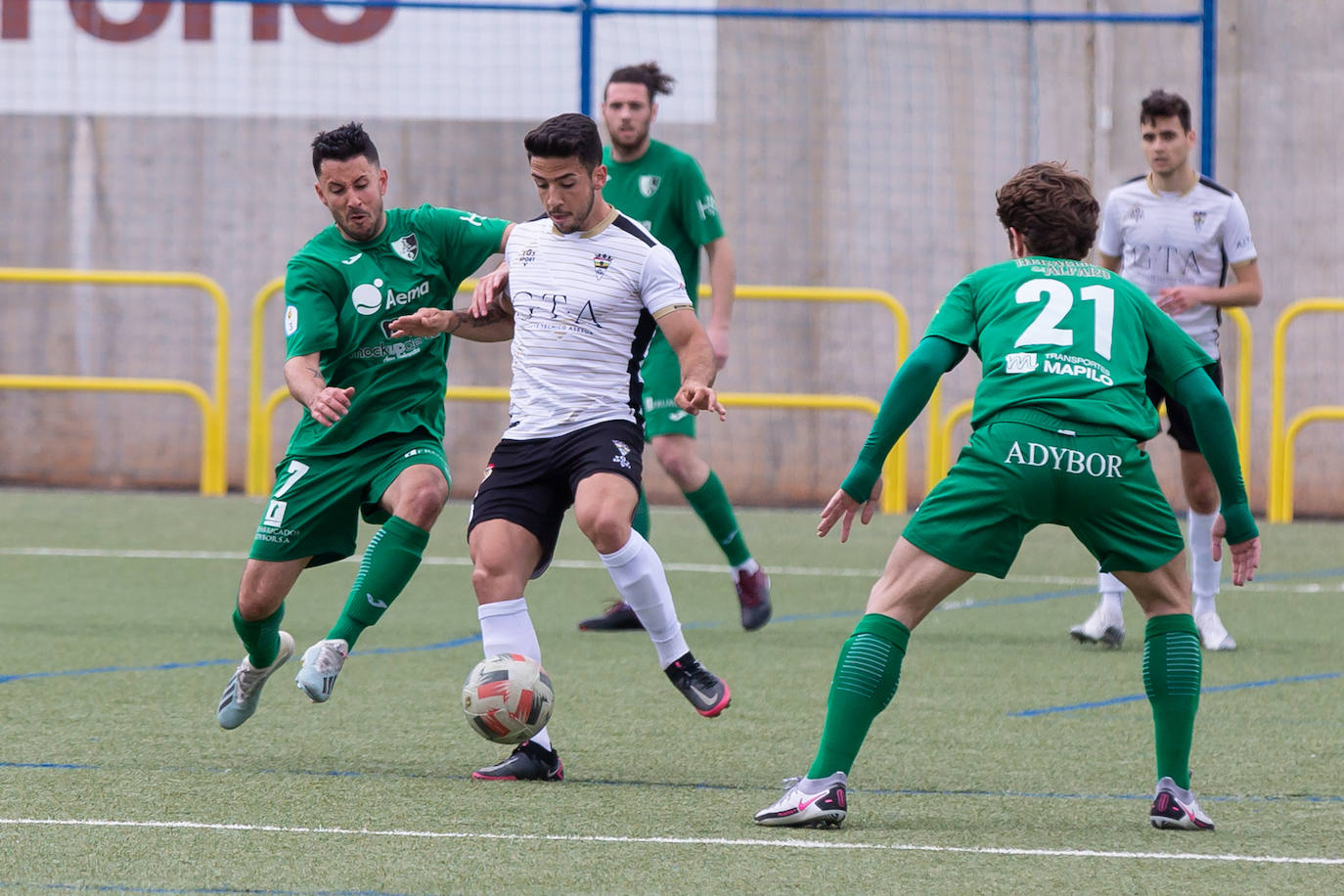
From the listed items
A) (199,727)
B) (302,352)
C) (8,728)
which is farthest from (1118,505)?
(8,728)

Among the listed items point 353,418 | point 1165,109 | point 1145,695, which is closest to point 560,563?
point 1165,109

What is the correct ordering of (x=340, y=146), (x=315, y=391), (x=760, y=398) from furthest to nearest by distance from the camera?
(x=760, y=398) → (x=340, y=146) → (x=315, y=391)

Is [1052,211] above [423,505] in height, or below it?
above

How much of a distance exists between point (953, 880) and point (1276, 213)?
387 inches

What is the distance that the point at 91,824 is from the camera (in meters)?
4.34

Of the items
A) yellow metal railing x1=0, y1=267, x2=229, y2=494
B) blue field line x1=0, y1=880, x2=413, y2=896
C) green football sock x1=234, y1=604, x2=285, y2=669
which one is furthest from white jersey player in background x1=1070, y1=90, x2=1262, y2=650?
yellow metal railing x1=0, y1=267, x2=229, y2=494

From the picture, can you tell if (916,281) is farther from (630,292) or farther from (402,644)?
(630,292)

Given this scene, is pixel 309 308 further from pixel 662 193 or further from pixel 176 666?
pixel 662 193

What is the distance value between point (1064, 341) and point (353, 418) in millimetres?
2206

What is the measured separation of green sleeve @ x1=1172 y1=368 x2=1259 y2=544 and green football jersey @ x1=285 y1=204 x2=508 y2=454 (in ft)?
7.33

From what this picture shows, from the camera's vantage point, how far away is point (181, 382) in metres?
12.6

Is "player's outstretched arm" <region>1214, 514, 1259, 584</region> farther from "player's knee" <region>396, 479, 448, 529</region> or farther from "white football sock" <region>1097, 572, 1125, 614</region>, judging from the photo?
"white football sock" <region>1097, 572, 1125, 614</region>

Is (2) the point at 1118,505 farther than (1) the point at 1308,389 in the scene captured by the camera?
No

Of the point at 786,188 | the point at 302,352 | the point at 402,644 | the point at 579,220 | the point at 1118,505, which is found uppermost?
the point at 786,188
